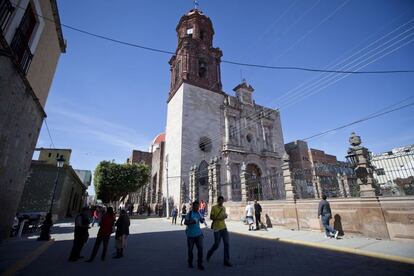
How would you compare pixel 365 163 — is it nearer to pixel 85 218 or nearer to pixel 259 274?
pixel 259 274

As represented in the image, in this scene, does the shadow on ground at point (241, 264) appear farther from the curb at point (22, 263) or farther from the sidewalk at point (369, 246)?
the sidewalk at point (369, 246)

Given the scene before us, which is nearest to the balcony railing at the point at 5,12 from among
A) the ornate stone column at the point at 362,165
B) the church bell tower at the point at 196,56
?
the ornate stone column at the point at 362,165

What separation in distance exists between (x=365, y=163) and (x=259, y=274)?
21.1 ft

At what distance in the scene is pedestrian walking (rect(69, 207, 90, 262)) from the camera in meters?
5.49

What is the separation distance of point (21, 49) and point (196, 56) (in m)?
23.7

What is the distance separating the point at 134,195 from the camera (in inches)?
1575

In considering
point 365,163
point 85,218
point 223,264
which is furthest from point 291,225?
point 85,218

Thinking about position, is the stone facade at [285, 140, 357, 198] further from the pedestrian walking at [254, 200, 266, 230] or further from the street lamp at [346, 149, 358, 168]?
the pedestrian walking at [254, 200, 266, 230]

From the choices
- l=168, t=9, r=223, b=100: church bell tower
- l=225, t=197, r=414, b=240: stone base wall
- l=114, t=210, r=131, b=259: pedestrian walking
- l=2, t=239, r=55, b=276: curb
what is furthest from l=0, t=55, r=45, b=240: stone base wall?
l=168, t=9, r=223, b=100: church bell tower

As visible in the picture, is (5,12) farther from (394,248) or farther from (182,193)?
(182,193)

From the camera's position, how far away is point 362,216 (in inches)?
294

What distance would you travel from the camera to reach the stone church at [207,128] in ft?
72.4

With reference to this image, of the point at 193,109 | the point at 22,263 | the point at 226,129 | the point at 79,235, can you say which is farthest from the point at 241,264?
the point at 226,129

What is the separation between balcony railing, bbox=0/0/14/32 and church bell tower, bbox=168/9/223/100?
66.7 feet
